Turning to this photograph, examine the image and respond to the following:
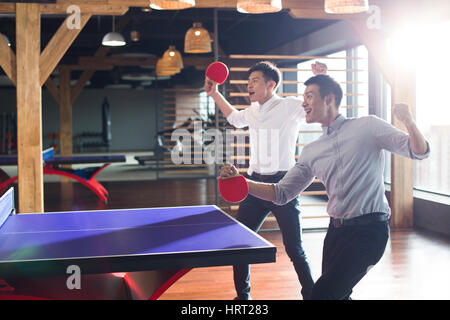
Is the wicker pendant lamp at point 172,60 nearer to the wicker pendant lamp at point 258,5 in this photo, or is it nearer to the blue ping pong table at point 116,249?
the wicker pendant lamp at point 258,5

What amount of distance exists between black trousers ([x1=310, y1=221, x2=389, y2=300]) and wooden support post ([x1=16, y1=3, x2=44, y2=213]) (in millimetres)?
3858

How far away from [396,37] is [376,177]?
3.95 meters

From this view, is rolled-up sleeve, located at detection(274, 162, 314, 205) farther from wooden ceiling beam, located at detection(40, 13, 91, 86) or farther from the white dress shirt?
wooden ceiling beam, located at detection(40, 13, 91, 86)

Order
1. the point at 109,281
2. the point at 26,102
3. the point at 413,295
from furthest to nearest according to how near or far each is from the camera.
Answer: the point at 26,102 < the point at 413,295 < the point at 109,281

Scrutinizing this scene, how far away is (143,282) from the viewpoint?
264 cm

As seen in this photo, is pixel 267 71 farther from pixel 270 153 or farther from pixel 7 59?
pixel 7 59

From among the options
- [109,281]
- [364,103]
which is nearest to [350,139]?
[109,281]

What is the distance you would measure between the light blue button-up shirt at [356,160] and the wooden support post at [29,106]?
3.75 meters

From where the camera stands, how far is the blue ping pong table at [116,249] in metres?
1.94

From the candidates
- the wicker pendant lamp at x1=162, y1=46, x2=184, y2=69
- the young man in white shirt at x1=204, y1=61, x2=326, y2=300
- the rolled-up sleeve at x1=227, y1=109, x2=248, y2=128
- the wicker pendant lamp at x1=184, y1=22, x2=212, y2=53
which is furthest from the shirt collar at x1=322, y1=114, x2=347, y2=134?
the wicker pendant lamp at x1=162, y1=46, x2=184, y2=69

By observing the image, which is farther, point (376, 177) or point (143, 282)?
point (143, 282)

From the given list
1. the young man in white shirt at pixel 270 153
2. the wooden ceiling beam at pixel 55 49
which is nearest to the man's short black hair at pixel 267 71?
the young man in white shirt at pixel 270 153

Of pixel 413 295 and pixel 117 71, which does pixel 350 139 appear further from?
pixel 117 71

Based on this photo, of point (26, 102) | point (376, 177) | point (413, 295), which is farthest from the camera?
point (26, 102)
